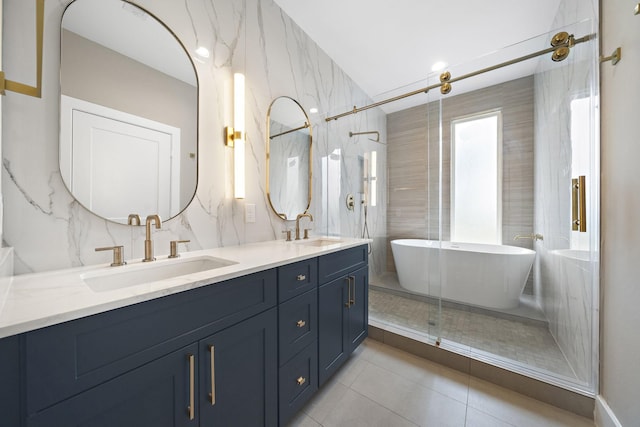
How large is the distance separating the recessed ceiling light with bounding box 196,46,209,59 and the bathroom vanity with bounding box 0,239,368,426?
3.84 feet

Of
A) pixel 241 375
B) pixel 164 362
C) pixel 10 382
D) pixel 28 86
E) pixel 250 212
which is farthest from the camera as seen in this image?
pixel 250 212

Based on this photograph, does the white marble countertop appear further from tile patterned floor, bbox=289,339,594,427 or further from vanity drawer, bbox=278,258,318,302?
tile patterned floor, bbox=289,339,594,427

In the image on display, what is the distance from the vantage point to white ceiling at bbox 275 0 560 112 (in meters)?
1.87

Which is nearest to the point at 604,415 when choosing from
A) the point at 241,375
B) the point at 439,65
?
the point at 241,375

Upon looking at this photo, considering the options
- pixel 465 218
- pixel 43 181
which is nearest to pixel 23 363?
pixel 43 181

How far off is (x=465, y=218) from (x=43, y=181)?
3.31 m

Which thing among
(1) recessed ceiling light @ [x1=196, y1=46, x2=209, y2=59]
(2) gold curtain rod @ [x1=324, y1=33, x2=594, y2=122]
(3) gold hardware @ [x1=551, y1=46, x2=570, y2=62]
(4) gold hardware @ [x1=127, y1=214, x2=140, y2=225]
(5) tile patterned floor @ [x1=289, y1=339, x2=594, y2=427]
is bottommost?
(5) tile patterned floor @ [x1=289, y1=339, x2=594, y2=427]

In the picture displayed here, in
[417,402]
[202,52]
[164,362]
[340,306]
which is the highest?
[202,52]

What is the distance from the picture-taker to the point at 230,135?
1.52m

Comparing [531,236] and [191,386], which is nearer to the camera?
[191,386]

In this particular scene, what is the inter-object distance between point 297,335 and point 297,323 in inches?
2.5

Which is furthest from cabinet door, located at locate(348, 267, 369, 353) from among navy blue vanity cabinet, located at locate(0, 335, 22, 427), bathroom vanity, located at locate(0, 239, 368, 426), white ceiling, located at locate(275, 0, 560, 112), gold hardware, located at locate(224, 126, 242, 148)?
white ceiling, located at locate(275, 0, 560, 112)

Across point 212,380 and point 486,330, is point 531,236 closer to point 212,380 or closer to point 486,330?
point 486,330

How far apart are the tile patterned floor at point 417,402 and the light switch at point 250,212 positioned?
1.19m
